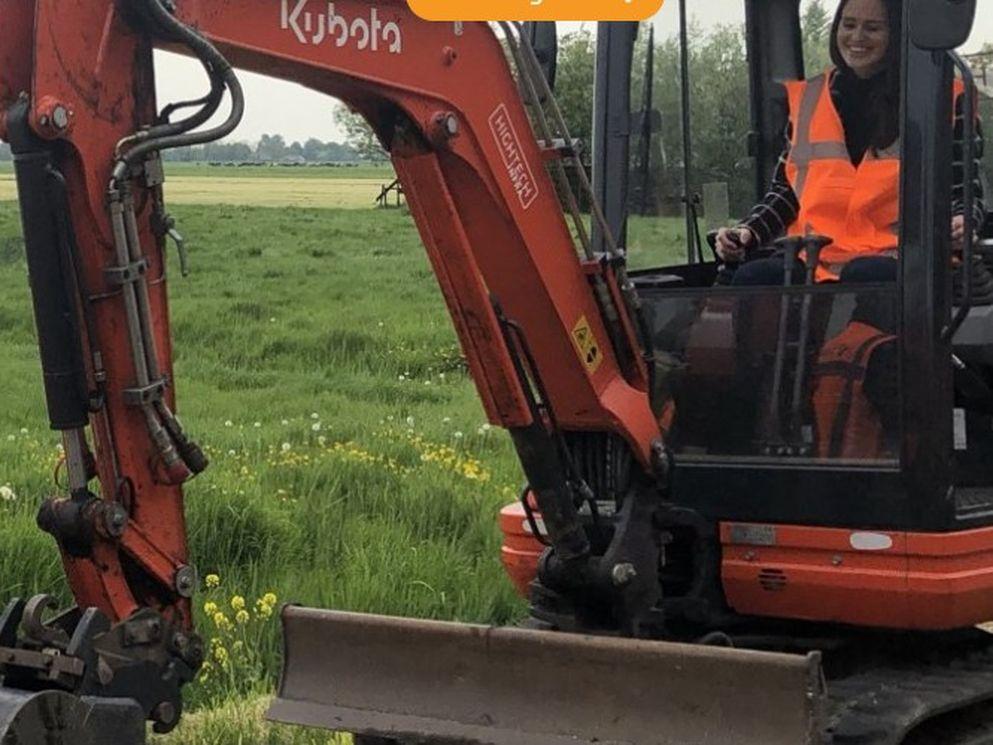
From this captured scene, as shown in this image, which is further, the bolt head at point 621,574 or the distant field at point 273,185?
the distant field at point 273,185

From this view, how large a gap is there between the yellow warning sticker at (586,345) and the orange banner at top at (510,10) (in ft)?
2.55

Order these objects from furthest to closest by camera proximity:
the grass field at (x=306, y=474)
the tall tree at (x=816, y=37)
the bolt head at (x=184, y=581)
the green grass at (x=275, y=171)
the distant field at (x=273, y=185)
Result: the green grass at (x=275, y=171), the distant field at (x=273, y=185), the grass field at (x=306, y=474), the tall tree at (x=816, y=37), the bolt head at (x=184, y=581)

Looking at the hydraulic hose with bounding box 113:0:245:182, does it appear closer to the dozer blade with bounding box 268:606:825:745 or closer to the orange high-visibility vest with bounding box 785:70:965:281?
the dozer blade with bounding box 268:606:825:745

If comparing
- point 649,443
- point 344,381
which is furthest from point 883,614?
point 344,381

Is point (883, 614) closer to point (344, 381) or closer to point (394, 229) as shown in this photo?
point (344, 381)

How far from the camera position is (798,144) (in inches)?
201

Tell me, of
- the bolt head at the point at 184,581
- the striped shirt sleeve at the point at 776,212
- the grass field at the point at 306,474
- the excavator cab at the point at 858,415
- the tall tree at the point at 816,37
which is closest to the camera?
the bolt head at the point at 184,581

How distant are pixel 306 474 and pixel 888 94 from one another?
4342 mm

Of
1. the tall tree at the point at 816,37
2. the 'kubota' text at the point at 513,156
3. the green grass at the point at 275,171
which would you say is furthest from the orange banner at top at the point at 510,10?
the green grass at the point at 275,171

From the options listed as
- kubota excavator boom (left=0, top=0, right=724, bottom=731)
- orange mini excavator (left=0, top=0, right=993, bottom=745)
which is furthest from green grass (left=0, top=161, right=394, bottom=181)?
kubota excavator boom (left=0, top=0, right=724, bottom=731)

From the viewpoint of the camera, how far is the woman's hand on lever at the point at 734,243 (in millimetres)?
5172

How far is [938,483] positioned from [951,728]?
68cm

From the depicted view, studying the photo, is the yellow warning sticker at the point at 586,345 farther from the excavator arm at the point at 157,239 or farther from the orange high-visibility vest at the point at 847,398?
the orange high-visibility vest at the point at 847,398

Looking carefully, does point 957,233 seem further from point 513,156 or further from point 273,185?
point 273,185
